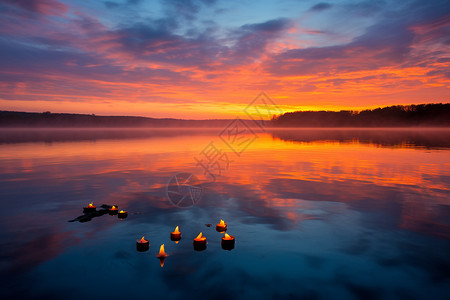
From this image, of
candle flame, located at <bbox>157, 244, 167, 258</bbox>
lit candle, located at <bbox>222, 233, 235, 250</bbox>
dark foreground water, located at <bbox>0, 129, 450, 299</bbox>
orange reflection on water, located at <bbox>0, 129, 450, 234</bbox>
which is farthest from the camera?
orange reflection on water, located at <bbox>0, 129, 450, 234</bbox>

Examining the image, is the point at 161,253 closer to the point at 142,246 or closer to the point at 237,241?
the point at 142,246

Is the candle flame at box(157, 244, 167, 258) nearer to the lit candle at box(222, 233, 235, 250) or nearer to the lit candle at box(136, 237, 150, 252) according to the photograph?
the lit candle at box(136, 237, 150, 252)

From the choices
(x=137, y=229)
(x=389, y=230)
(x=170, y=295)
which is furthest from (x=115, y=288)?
(x=389, y=230)

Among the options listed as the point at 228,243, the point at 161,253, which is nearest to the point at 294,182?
the point at 228,243

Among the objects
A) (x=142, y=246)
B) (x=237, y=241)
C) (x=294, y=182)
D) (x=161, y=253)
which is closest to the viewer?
(x=161, y=253)

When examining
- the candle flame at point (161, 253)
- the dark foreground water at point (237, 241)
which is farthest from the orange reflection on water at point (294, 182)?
the candle flame at point (161, 253)

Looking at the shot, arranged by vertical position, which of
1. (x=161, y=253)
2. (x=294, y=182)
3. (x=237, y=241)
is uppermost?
(x=161, y=253)

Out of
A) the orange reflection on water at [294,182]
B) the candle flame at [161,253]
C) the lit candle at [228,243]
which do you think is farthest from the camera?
the orange reflection on water at [294,182]

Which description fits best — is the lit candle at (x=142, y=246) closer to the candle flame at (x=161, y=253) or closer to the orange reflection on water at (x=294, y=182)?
the candle flame at (x=161, y=253)

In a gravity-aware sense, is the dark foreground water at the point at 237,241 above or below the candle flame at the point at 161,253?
below

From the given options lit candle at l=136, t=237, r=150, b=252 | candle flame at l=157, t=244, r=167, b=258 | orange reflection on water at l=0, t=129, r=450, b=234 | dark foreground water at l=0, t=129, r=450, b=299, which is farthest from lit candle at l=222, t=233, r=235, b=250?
orange reflection on water at l=0, t=129, r=450, b=234

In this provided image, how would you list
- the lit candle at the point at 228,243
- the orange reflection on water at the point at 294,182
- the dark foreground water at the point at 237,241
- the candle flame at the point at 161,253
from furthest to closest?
the orange reflection on water at the point at 294,182 → the lit candle at the point at 228,243 → the candle flame at the point at 161,253 → the dark foreground water at the point at 237,241

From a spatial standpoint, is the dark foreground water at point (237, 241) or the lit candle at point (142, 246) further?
the lit candle at point (142, 246)

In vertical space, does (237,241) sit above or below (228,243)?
below
